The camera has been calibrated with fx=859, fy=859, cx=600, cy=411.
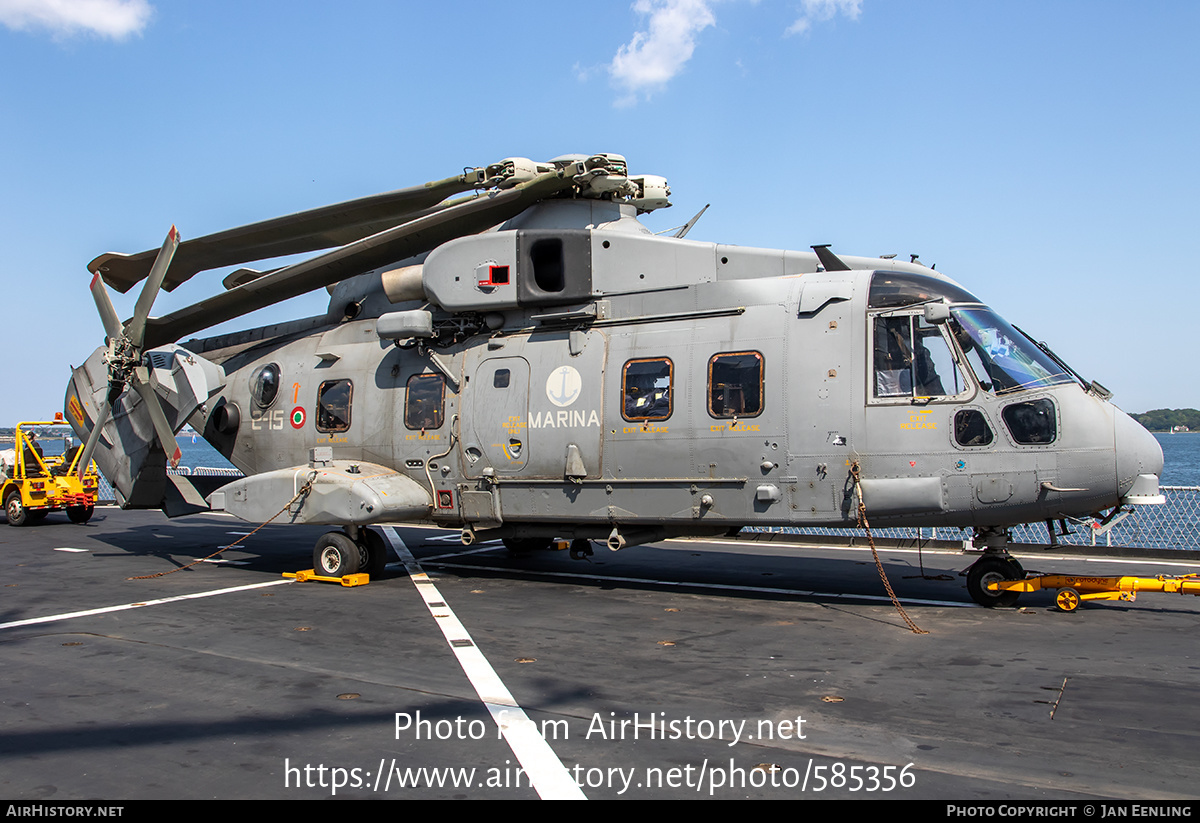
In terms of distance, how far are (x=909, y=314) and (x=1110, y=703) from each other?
Result: 4.75 meters

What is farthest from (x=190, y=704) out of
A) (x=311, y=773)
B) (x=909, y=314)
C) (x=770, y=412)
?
(x=909, y=314)

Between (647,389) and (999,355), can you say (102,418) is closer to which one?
(647,389)

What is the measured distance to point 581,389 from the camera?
11.4 meters

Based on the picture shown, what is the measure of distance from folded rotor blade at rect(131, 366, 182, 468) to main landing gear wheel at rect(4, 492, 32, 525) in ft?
32.8

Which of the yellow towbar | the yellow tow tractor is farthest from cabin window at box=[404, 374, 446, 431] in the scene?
the yellow tow tractor

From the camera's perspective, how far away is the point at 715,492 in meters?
10.6

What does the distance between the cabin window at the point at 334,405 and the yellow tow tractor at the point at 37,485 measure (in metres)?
10.4

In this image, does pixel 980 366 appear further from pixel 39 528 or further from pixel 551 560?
pixel 39 528

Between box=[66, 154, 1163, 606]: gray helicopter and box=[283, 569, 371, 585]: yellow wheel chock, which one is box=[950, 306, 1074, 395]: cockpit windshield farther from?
box=[283, 569, 371, 585]: yellow wheel chock

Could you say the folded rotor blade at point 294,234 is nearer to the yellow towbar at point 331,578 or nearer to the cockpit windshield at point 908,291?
the yellow towbar at point 331,578

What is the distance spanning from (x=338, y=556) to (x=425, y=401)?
2.58 metres

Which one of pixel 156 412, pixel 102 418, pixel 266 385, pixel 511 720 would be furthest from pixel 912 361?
pixel 102 418

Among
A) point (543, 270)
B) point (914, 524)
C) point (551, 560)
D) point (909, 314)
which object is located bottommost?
point (551, 560)
